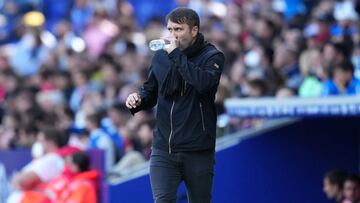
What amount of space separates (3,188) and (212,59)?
491 cm

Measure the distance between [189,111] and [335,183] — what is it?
9.84ft

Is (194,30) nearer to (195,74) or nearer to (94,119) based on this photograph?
(195,74)

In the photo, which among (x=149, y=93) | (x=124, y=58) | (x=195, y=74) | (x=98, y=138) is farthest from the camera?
(x=124, y=58)

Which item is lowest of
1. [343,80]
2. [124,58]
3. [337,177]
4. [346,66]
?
[337,177]

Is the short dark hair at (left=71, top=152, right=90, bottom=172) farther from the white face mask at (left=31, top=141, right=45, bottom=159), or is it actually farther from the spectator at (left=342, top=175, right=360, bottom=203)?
the spectator at (left=342, top=175, right=360, bottom=203)

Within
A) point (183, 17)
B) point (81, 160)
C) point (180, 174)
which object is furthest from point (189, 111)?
point (81, 160)

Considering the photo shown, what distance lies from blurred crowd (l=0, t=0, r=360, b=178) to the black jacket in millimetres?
2826

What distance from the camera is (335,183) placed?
931 cm

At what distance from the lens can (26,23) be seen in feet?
64.7

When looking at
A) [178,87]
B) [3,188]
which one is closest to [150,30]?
[3,188]

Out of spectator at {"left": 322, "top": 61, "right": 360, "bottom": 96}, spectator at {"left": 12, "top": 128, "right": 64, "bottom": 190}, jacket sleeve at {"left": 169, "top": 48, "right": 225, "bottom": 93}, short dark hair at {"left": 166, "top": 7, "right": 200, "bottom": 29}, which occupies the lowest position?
spectator at {"left": 12, "top": 128, "right": 64, "bottom": 190}

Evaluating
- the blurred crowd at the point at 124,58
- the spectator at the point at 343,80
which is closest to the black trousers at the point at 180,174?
the blurred crowd at the point at 124,58

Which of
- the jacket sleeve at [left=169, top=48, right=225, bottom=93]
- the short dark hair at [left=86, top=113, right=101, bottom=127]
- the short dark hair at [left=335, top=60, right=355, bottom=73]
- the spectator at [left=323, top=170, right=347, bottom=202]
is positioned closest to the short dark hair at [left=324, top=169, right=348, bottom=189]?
the spectator at [left=323, top=170, right=347, bottom=202]

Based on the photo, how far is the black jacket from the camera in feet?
22.0
